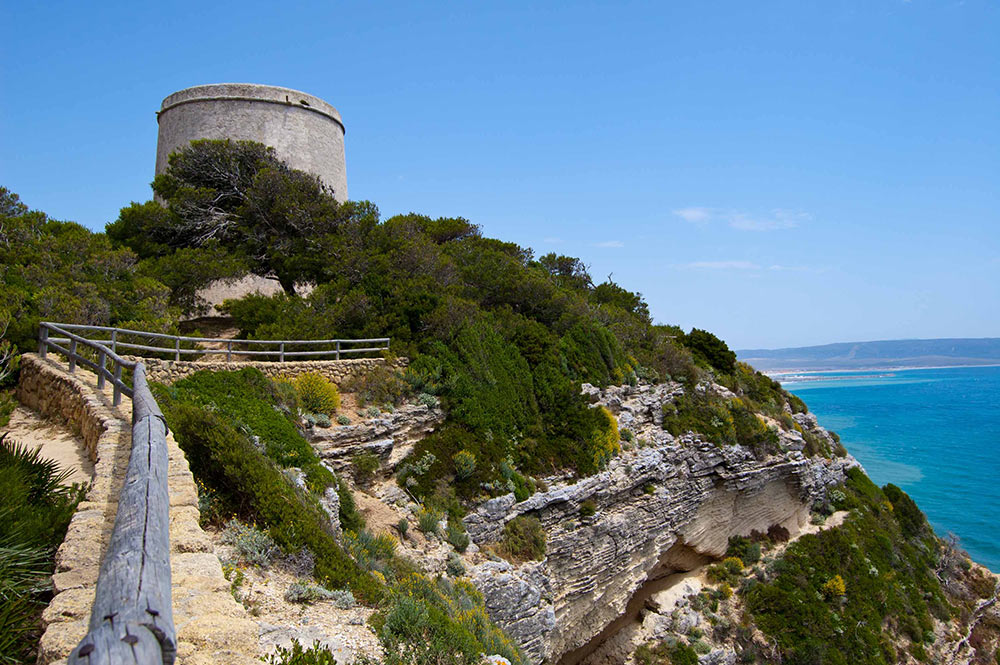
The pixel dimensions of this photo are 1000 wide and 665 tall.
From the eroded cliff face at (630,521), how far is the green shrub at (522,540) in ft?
0.78

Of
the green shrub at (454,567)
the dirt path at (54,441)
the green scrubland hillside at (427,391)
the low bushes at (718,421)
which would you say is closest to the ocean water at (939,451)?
the green scrubland hillside at (427,391)

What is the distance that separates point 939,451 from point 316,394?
81.8 metres

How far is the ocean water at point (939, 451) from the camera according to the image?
147 feet

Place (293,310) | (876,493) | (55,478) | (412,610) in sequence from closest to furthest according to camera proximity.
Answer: (55,478) < (412,610) < (293,310) < (876,493)

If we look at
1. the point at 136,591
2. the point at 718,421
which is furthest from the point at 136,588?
the point at 718,421

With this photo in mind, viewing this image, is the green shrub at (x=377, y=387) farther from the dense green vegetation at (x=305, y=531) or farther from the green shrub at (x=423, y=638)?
the green shrub at (x=423, y=638)

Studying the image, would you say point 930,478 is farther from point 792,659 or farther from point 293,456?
point 293,456

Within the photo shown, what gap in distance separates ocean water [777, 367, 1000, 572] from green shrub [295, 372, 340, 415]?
42023 mm

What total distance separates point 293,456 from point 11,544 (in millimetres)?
6906

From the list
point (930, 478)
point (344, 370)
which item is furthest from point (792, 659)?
point (930, 478)

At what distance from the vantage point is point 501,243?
31188mm

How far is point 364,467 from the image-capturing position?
43.5ft

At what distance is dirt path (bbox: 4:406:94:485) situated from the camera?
656 cm

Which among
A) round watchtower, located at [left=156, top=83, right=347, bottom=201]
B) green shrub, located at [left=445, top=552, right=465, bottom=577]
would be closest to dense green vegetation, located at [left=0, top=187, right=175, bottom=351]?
round watchtower, located at [left=156, top=83, right=347, bottom=201]
